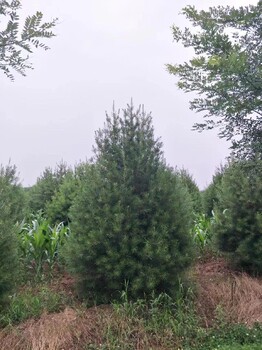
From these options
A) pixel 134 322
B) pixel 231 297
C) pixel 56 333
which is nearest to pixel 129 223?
pixel 134 322

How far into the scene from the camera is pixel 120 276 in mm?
5000

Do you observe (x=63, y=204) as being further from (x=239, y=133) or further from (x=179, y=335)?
(x=179, y=335)

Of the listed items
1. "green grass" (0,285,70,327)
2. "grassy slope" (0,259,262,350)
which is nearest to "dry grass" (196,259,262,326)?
"grassy slope" (0,259,262,350)

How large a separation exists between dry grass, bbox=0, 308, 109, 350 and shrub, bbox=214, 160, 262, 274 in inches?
105

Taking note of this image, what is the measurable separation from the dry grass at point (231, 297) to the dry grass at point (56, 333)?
127 cm

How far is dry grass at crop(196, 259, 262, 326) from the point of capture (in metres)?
5.15

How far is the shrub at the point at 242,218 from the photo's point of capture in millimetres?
6461

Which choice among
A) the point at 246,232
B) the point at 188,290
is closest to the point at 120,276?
the point at 188,290

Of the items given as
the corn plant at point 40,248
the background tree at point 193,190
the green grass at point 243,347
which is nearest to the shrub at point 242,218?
the green grass at point 243,347

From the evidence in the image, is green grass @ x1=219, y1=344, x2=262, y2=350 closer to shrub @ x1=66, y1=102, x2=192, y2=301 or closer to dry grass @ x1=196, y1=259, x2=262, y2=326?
dry grass @ x1=196, y1=259, x2=262, y2=326

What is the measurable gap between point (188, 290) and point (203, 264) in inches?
82.8

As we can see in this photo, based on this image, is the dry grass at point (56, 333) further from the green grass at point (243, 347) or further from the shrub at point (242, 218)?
the shrub at point (242, 218)

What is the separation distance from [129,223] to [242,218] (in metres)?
2.25

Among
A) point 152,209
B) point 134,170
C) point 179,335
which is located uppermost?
point 134,170
